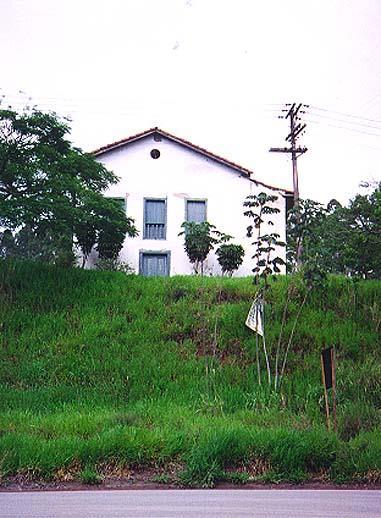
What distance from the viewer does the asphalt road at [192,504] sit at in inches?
232

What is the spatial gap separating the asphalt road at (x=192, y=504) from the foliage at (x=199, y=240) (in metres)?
18.8

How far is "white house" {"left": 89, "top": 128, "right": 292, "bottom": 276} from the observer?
90.8 ft

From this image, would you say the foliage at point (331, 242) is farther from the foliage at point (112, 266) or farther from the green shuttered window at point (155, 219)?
the green shuttered window at point (155, 219)

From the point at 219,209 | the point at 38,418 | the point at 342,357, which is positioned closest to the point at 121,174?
the point at 219,209


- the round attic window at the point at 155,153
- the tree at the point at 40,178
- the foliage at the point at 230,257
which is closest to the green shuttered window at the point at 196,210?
the round attic window at the point at 155,153

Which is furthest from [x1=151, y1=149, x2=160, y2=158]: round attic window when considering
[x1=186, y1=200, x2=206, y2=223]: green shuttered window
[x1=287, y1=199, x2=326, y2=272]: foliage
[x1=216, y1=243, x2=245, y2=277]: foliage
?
[x1=287, y1=199, x2=326, y2=272]: foliage

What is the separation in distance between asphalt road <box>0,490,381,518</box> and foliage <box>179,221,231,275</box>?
18798 mm

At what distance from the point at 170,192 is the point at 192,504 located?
22.5 metres

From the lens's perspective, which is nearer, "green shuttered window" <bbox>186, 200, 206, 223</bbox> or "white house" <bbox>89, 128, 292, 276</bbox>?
"white house" <bbox>89, 128, 292, 276</bbox>

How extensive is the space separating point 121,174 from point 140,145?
1.51 m

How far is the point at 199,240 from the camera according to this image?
1010 inches

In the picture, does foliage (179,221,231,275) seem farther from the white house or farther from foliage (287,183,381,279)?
foliage (287,183,381,279)

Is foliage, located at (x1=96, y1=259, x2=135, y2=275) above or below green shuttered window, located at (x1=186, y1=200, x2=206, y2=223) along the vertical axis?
below

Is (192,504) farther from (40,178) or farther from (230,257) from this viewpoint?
(230,257)
